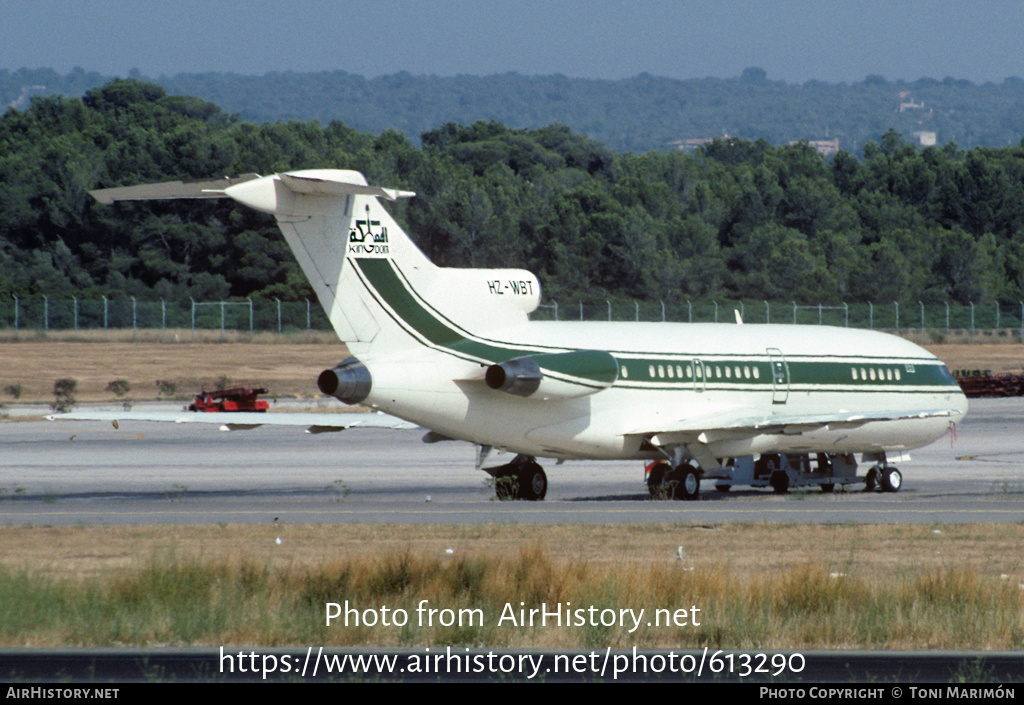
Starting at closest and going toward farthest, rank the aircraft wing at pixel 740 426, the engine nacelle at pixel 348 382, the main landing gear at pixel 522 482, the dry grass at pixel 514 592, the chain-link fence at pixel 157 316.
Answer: the dry grass at pixel 514 592, the engine nacelle at pixel 348 382, the aircraft wing at pixel 740 426, the main landing gear at pixel 522 482, the chain-link fence at pixel 157 316

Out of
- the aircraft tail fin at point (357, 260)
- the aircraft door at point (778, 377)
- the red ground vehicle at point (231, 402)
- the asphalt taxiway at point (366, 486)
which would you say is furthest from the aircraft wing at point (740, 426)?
the red ground vehicle at point (231, 402)

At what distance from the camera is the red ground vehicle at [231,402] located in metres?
51.8

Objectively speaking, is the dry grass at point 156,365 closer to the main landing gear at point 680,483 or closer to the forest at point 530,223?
the forest at point 530,223

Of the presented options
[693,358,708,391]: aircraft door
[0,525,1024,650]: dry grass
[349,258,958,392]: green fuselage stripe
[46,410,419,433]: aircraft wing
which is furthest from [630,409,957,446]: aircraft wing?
[0,525,1024,650]: dry grass

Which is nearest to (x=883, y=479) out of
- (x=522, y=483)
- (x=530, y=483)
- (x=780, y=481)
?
(x=780, y=481)

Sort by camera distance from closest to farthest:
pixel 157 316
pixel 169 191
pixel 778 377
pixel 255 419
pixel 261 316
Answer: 1. pixel 169 191
2. pixel 255 419
3. pixel 778 377
4. pixel 157 316
5. pixel 261 316

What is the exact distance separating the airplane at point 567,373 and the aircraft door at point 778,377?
0.03 metres

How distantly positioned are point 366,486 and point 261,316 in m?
49.5

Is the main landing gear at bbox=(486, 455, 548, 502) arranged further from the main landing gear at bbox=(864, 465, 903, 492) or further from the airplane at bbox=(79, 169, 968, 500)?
the main landing gear at bbox=(864, 465, 903, 492)

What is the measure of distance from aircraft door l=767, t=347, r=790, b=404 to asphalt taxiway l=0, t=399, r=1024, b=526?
215 centimetres

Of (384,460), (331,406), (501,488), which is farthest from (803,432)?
(331,406)

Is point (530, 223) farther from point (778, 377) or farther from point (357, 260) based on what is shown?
point (357, 260)

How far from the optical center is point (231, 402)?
52.7 m

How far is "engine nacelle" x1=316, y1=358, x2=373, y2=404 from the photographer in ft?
78.0
